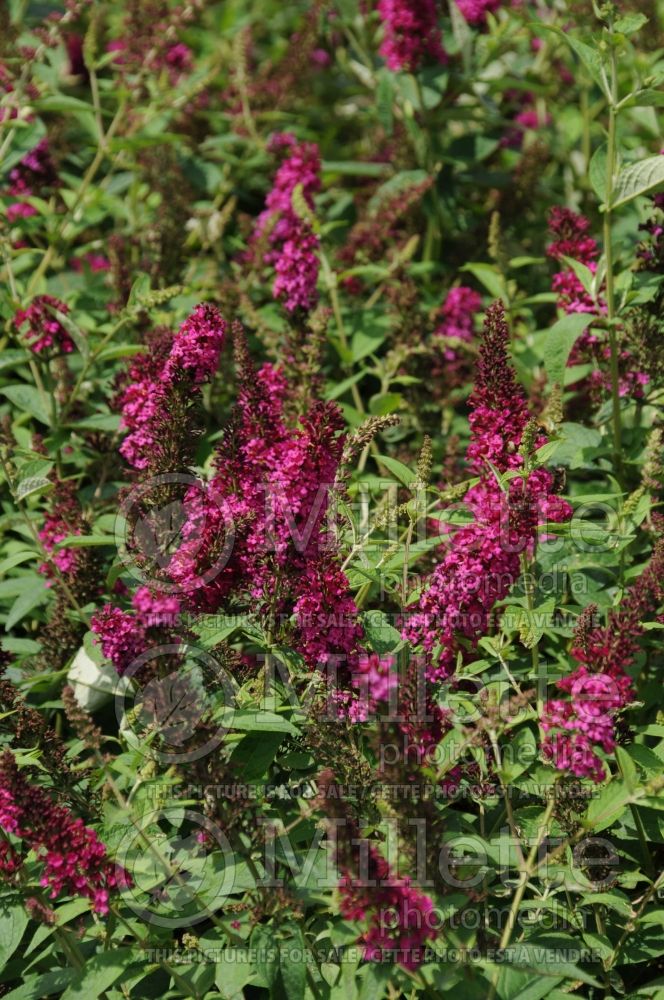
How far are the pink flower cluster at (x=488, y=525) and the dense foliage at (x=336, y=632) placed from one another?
1 centimetres

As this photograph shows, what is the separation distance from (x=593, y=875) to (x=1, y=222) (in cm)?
339

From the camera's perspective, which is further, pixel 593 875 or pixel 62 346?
pixel 62 346

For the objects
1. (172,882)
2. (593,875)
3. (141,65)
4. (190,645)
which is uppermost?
(141,65)

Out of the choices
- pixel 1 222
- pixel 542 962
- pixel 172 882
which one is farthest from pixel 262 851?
pixel 1 222

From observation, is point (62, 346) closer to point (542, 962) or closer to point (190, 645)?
point (190, 645)

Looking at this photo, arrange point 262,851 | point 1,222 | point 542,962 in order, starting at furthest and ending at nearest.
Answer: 1. point 1,222
2. point 262,851
3. point 542,962

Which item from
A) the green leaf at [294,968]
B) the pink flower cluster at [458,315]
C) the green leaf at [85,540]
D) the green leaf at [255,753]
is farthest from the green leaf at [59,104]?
the green leaf at [294,968]

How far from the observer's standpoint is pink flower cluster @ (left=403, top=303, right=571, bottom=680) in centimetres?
264

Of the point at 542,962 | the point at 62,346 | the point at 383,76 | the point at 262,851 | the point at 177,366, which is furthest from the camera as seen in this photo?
the point at 383,76

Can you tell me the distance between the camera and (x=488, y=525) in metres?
2.66

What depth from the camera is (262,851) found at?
103 inches

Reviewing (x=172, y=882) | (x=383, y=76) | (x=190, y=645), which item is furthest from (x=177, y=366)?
(x=383, y=76)

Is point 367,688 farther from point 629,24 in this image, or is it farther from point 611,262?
point 629,24

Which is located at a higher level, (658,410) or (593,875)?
(658,410)
